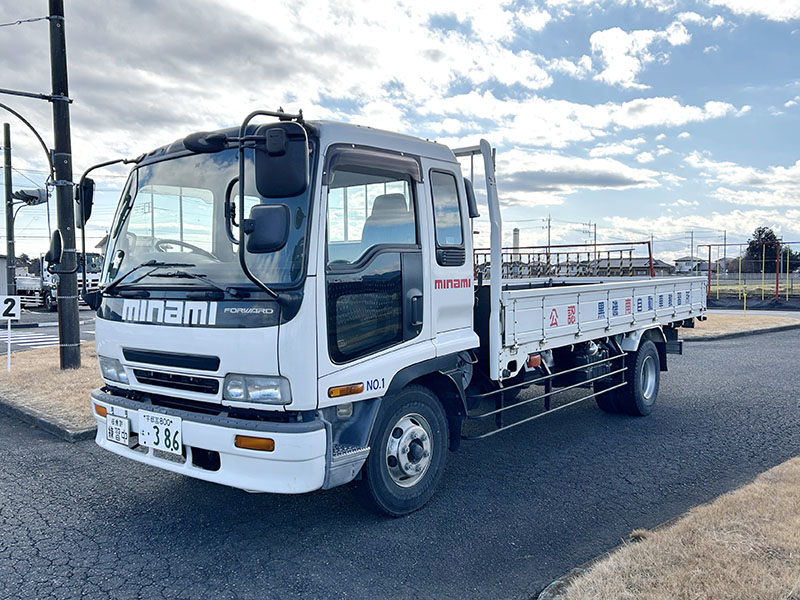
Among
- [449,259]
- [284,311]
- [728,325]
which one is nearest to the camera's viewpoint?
[284,311]

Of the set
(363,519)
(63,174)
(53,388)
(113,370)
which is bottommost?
(363,519)

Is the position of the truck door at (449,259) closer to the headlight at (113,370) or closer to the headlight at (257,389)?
the headlight at (257,389)

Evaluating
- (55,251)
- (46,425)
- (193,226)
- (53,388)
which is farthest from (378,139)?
(53,388)

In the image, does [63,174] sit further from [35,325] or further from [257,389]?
[35,325]

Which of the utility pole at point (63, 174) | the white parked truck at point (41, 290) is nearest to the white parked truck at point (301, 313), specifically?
the utility pole at point (63, 174)

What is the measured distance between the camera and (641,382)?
22.7 feet

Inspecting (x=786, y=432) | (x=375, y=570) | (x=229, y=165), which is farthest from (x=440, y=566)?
(x=786, y=432)

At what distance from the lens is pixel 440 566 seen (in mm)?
→ 3475

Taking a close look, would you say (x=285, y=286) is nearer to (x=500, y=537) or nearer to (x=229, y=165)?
(x=229, y=165)

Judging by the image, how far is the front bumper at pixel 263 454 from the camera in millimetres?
3377

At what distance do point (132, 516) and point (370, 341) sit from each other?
6.71 ft

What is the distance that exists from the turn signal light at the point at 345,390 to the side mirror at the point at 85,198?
2509 mm

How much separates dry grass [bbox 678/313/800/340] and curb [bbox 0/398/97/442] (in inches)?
502

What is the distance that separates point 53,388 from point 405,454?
580 cm
